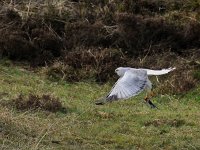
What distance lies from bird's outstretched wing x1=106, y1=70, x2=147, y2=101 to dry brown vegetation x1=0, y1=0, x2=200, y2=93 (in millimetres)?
4144

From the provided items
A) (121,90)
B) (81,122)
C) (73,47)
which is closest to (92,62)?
(73,47)

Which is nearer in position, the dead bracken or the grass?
the grass

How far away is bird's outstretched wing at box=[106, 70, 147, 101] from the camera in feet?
18.9

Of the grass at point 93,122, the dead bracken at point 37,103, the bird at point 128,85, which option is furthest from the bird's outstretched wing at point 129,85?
the dead bracken at point 37,103

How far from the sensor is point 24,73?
1094cm

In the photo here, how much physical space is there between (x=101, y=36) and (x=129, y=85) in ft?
19.9

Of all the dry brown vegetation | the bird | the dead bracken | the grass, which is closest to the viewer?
the bird

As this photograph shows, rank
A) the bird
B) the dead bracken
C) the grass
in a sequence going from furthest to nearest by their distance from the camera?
the dead bracken < the grass < the bird

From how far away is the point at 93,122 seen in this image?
26.1 ft

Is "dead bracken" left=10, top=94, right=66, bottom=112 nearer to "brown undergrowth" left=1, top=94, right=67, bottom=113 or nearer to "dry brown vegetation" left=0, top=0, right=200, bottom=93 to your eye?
"brown undergrowth" left=1, top=94, right=67, bottom=113

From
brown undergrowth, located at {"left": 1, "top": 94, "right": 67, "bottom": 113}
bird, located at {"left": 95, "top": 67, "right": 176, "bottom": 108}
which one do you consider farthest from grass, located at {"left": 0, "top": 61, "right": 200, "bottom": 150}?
bird, located at {"left": 95, "top": 67, "right": 176, "bottom": 108}

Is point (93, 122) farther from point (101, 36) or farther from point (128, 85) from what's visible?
point (101, 36)

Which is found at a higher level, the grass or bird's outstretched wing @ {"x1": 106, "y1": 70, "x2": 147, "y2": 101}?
bird's outstretched wing @ {"x1": 106, "y1": 70, "x2": 147, "y2": 101}

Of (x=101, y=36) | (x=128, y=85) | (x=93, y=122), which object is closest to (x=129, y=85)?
(x=128, y=85)
